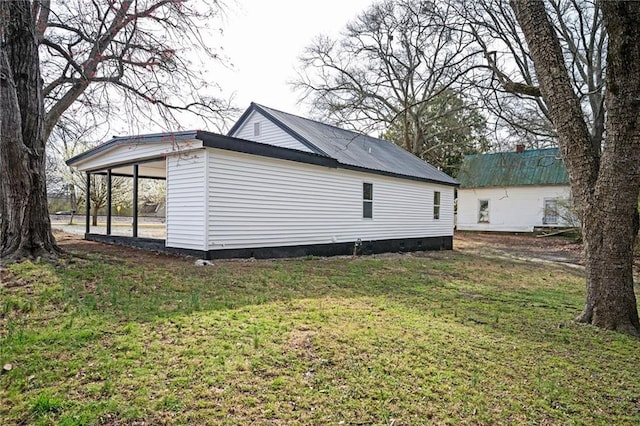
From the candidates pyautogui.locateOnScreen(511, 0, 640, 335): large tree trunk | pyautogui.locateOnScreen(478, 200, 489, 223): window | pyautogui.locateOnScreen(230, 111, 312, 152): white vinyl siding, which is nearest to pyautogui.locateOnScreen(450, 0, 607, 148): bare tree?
pyautogui.locateOnScreen(511, 0, 640, 335): large tree trunk

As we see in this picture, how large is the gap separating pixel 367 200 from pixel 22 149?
9.22 meters

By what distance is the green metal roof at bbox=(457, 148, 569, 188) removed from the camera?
944 inches

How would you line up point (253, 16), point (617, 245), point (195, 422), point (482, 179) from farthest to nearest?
point (482, 179) → point (253, 16) → point (617, 245) → point (195, 422)

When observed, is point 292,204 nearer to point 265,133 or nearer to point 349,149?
point 349,149

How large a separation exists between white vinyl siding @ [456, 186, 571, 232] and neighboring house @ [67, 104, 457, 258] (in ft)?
37.0

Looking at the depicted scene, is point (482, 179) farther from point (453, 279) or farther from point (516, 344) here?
point (516, 344)

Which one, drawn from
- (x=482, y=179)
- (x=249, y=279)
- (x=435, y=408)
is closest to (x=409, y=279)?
(x=249, y=279)

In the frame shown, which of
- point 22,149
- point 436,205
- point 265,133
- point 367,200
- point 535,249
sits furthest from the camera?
point 535,249

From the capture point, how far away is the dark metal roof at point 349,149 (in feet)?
40.6

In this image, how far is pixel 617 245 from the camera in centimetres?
493

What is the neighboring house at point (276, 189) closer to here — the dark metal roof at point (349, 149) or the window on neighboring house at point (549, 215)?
the dark metal roof at point (349, 149)

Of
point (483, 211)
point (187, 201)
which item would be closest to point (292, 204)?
point (187, 201)

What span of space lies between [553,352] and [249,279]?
14.8 feet

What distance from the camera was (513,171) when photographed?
2545cm
